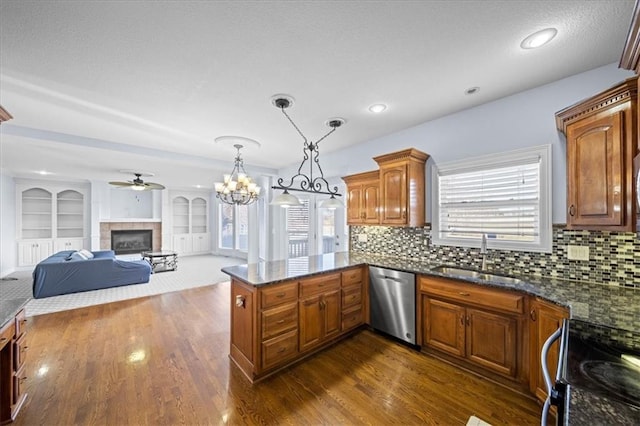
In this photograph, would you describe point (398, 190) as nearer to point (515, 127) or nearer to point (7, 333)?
point (515, 127)

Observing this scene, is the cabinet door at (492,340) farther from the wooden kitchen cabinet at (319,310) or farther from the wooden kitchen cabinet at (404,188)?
the wooden kitchen cabinet at (319,310)

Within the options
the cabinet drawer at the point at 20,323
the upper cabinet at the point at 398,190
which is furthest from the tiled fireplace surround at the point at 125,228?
the upper cabinet at the point at 398,190

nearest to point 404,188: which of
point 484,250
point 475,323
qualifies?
point 484,250

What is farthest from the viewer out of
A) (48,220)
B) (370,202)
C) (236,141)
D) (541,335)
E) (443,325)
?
(48,220)

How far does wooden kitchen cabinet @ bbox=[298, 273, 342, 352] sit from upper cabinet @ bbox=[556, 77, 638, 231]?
7.19 ft

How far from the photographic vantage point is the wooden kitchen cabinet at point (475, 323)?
6.87 ft

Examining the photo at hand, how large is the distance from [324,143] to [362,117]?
1.15 meters

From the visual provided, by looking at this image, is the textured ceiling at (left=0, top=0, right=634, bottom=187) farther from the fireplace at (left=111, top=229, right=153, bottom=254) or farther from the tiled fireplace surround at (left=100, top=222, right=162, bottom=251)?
the fireplace at (left=111, top=229, right=153, bottom=254)

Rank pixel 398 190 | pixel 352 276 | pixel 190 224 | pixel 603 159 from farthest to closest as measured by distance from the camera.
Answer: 1. pixel 190 224
2. pixel 398 190
3. pixel 352 276
4. pixel 603 159

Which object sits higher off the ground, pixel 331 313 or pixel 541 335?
pixel 541 335

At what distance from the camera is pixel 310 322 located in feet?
8.58

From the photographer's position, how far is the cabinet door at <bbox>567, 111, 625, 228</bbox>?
5.54 feet

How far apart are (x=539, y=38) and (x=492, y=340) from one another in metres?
2.38

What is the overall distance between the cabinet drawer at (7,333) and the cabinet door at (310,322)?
204 cm
